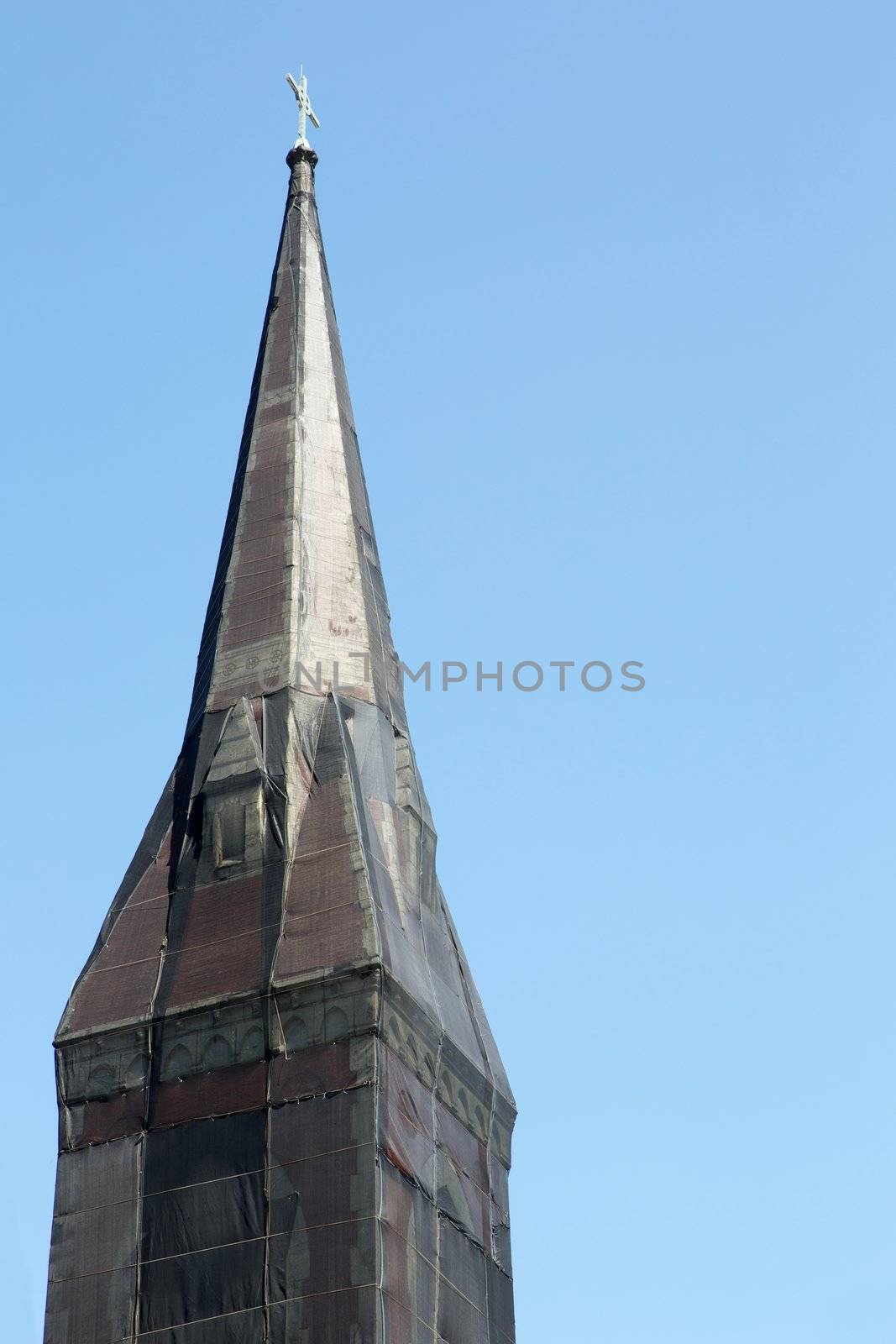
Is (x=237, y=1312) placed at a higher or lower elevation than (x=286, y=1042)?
lower

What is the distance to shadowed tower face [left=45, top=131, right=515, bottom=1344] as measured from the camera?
40.7m

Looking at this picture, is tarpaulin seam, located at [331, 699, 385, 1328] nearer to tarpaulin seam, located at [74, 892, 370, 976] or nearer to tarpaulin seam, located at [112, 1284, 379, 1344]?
tarpaulin seam, located at [112, 1284, 379, 1344]

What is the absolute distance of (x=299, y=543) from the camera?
51.9 metres

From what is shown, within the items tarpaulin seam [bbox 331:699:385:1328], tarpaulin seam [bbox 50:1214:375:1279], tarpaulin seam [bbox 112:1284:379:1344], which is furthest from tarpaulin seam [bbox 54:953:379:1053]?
tarpaulin seam [bbox 112:1284:379:1344]

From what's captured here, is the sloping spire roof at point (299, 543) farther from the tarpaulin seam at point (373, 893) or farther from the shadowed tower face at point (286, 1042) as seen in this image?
the tarpaulin seam at point (373, 893)

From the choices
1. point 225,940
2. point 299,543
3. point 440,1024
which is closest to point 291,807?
point 225,940

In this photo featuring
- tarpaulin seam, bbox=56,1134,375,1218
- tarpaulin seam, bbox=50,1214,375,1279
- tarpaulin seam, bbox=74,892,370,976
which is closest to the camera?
tarpaulin seam, bbox=50,1214,375,1279

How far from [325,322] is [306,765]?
47.1ft

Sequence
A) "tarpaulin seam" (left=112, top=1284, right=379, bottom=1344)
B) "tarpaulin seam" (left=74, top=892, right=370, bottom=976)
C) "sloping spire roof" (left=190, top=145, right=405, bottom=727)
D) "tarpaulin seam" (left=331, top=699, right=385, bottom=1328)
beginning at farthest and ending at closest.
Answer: "sloping spire roof" (left=190, top=145, right=405, bottom=727) → "tarpaulin seam" (left=74, top=892, right=370, bottom=976) → "tarpaulin seam" (left=331, top=699, right=385, bottom=1328) → "tarpaulin seam" (left=112, top=1284, right=379, bottom=1344)

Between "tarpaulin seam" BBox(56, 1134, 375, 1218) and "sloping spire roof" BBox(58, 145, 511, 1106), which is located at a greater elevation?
"sloping spire roof" BBox(58, 145, 511, 1106)

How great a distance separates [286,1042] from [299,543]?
13.0 meters

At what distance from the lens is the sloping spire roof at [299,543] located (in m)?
49.8

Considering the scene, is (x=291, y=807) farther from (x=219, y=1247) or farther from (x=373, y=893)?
(x=219, y=1247)

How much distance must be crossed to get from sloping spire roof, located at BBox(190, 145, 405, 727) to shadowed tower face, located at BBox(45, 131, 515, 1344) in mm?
87
